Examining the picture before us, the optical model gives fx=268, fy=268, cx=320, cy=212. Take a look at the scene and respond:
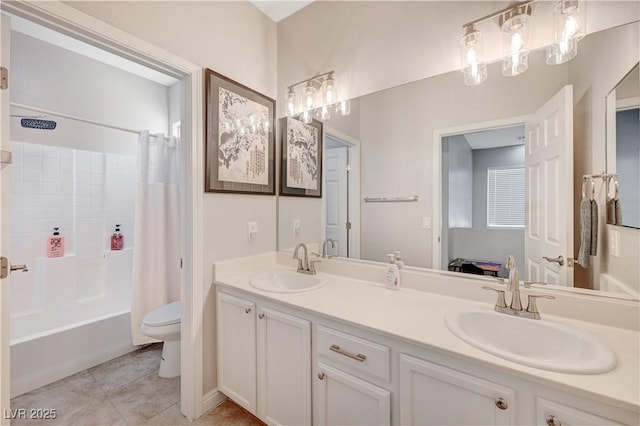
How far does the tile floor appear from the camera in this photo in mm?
1582

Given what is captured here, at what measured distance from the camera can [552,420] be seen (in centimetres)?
74

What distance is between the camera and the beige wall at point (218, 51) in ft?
4.50

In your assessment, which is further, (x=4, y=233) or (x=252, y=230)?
(x=252, y=230)

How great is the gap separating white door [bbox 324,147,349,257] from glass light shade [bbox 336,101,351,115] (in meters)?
0.24

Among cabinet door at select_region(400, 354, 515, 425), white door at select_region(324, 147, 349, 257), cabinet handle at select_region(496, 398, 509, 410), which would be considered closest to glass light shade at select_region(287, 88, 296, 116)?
white door at select_region(324, 147, 349, 257)

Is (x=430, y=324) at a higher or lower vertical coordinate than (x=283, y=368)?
higher

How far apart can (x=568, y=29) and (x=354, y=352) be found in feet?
5.31

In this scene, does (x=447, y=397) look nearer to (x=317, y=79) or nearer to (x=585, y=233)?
(x=585, y=233)

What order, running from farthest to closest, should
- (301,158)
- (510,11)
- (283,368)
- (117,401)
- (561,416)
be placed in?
(301,158), (117,401), (283,368), (510,11), (561,416)

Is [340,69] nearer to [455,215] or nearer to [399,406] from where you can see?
[455,215]

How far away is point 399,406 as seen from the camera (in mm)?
993

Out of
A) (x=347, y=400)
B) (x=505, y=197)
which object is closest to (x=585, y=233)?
(x=505, y=197)

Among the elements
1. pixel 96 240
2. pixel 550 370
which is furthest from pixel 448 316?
pixel 96 240

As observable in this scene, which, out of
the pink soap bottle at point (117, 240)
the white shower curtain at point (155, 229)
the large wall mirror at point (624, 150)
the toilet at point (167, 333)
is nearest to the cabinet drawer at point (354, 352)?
the large wall mirror at point (624, 150)
